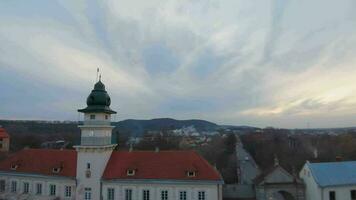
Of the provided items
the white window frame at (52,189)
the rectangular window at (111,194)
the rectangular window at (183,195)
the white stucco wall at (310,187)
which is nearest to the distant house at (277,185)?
the white stucco wall at (310,187)

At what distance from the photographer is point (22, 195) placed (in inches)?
1550

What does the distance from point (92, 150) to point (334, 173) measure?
23943 millimetres

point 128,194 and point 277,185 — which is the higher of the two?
point 277,185

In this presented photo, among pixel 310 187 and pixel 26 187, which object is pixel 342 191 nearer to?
pixel 310 187

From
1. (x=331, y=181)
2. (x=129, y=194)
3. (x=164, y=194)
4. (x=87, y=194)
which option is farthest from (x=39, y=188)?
(x=331, y=181)

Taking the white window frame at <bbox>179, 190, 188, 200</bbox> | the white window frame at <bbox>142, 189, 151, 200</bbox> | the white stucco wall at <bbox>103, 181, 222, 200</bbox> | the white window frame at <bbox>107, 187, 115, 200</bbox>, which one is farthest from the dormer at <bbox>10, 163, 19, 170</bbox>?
the white window frame at <bbox>179, 190, 188, 200</bbox>

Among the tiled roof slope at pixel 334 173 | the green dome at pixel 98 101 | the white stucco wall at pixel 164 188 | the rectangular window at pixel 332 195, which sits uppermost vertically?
the green dome at pixel 98 101

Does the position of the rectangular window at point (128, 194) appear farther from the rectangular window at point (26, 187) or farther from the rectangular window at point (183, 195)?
the rectangular window at point (26, 187)

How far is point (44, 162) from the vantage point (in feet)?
132

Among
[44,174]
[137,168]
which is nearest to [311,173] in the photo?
[137,168]

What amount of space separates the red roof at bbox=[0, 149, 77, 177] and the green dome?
622 cm

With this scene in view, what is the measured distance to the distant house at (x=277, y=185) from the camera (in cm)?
3828

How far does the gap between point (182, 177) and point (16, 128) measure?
12703 cm

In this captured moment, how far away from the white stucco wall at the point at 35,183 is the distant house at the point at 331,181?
2344cm
